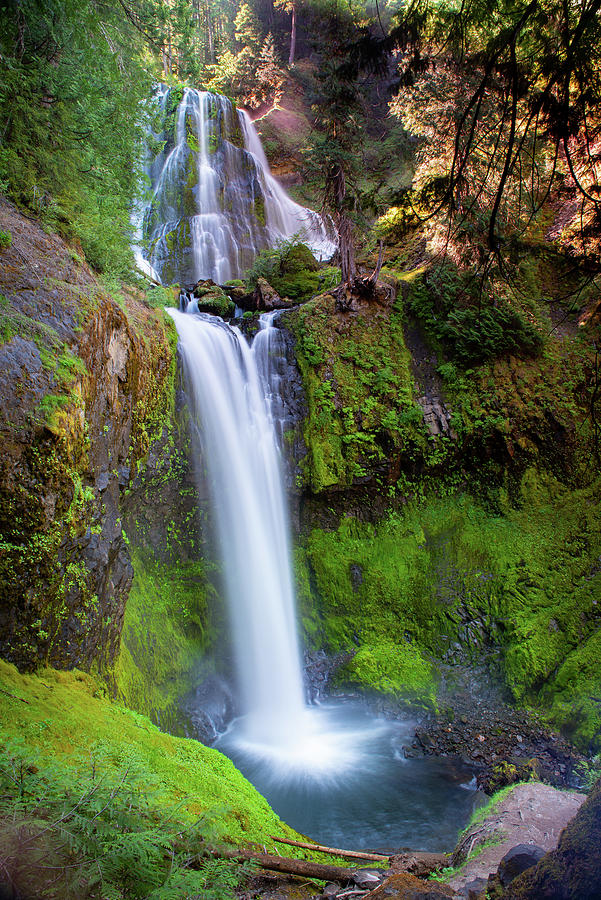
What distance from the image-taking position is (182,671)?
699 centimetres

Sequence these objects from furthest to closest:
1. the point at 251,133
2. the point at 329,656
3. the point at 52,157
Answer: the point at 251,133, the point at 329,656, the point at 52,157

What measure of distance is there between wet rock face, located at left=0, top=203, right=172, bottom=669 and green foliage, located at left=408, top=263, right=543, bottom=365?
716cm

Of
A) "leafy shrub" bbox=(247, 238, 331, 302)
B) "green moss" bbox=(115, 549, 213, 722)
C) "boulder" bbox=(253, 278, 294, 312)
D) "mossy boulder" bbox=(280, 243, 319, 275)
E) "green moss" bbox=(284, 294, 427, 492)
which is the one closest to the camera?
"green moss" bbox=(115, 549, 213, 722)

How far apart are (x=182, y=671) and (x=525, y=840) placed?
5152mm

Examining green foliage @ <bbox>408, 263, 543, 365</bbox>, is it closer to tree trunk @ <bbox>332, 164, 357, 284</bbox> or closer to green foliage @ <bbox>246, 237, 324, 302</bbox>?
tree trunk @ <bbox>332, 164, 357, 284</bbox>

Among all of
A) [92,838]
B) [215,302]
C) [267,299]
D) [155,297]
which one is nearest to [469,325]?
[267,299]

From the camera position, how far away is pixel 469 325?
9602mm

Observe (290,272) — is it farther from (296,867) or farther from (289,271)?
(296,867)

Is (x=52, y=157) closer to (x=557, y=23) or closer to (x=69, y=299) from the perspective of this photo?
(x=69, y=299)

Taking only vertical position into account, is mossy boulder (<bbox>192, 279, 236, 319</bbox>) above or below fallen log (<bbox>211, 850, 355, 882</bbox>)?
above

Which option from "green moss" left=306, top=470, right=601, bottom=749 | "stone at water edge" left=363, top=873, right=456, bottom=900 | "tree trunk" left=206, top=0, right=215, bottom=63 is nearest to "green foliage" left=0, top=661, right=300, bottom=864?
"stone at water edge" left=363, top=873, right=456, bottom=900

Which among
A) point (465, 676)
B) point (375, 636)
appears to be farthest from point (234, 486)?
point (465, 676)

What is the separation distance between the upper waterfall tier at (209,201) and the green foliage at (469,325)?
6.35 meters

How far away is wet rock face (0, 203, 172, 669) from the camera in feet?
11.4
